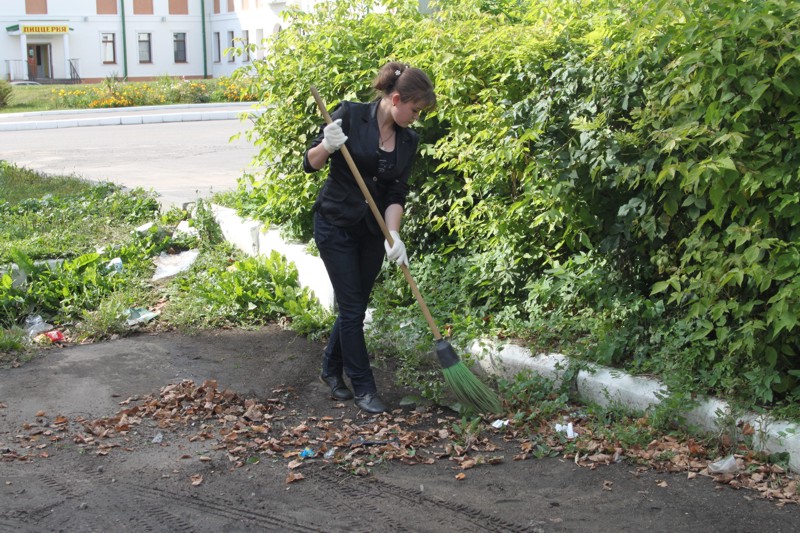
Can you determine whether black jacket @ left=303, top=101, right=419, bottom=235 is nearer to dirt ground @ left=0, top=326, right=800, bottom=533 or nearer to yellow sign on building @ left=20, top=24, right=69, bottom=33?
dirt ground @ left=0, top=326, right=800, bottom=533

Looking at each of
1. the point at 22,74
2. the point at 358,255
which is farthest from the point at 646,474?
the point at 22,74

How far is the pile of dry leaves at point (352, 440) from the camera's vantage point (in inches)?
168

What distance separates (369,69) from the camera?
23.3 ft

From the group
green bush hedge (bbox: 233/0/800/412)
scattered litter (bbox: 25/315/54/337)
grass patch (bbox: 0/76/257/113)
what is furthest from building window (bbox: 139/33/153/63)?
scattered litter (bbox: 25/315/54/337)

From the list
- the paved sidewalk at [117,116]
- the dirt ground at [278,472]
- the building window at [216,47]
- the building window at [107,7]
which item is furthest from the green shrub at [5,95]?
the dirt ground at [278,472]

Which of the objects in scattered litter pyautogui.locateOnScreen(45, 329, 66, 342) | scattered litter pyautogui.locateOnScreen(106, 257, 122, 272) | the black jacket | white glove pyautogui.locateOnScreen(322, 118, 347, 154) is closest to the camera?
white glove pyautogui.locateOnScreen(322, 118, 347, 154)

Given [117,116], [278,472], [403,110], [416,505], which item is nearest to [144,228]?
[403,110]

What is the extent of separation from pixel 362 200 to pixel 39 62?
49.4 meters

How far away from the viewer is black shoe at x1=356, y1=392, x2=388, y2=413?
5102 millimetres

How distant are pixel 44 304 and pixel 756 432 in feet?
16.9

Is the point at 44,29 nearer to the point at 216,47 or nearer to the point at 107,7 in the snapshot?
the point at 107,7

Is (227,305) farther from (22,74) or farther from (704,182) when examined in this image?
(22,74)

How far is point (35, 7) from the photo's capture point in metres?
48.0

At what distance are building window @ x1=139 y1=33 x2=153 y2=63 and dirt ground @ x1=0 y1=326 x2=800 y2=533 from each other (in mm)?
47625
